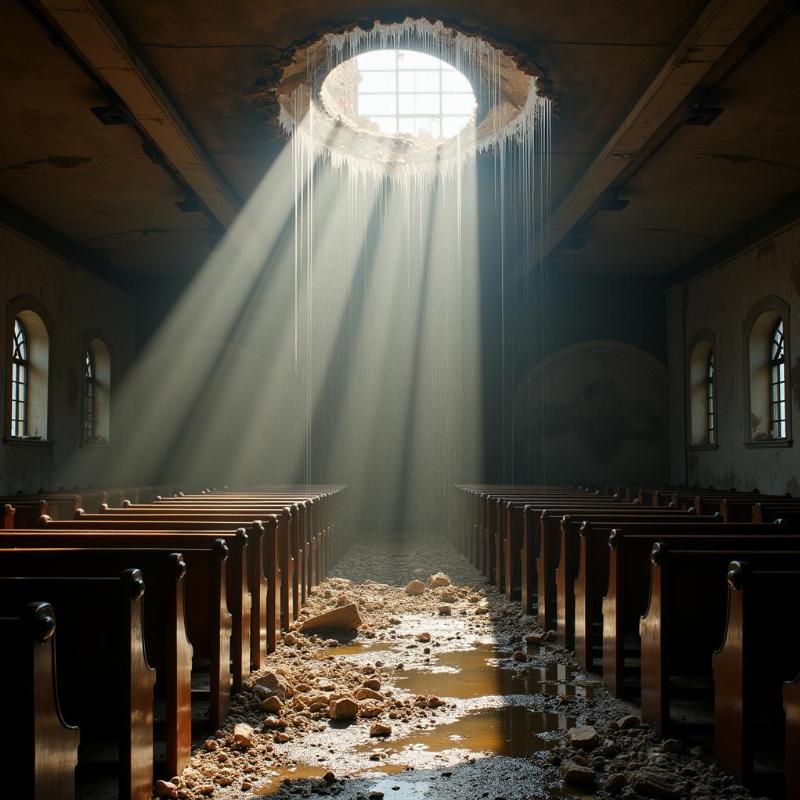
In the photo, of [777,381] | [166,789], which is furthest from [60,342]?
[166,789]

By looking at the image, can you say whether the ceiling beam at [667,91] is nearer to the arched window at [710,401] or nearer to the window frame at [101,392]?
the arched window at [710,401]

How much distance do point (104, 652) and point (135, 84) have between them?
6015 mm

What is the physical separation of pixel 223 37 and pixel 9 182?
458 centimetres

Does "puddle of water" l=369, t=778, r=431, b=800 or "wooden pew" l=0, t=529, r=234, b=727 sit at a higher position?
"wooden pew" l=0, t=529, r=234, b=727

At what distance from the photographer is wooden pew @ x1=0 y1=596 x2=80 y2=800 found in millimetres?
2090

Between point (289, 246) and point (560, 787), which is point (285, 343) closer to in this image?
point (289, 246)

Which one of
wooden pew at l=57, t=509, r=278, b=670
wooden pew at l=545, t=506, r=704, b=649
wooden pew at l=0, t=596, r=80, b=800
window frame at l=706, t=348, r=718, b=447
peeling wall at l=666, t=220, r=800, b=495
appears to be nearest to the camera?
wooden pew at l=0, t=596, r=80, b=800

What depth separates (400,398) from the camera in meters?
16.5

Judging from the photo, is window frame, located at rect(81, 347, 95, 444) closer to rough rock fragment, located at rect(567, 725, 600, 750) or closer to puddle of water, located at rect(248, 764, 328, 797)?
puddle of water, located at rect(248, 764, 328, 797)

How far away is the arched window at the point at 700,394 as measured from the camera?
48.3 ft

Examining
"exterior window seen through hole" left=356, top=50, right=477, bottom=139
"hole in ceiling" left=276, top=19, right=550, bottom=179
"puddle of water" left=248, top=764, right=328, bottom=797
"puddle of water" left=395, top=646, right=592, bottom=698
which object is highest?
"exterior window seen through hole" left=356, top=50, right=477, bottom=139

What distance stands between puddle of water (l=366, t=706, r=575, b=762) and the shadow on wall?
11.9 metres

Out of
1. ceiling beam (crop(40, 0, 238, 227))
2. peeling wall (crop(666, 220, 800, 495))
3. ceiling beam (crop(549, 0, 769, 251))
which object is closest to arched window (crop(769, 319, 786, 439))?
peeling wall (crop(666, 220, 800, 495))

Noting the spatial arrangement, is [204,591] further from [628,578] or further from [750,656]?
[750,656]
